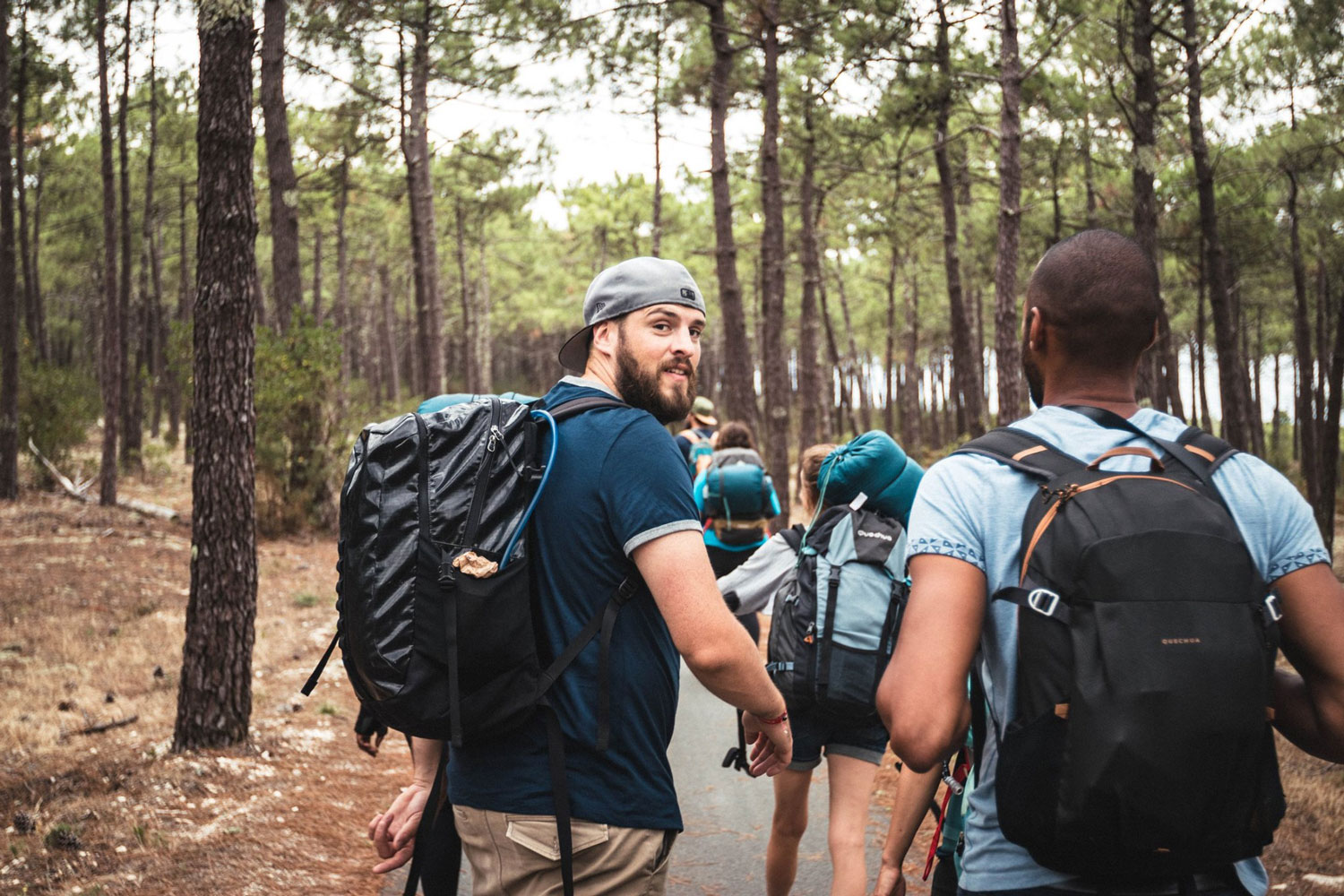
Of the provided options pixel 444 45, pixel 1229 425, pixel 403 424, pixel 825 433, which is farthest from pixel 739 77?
pixel 403 424

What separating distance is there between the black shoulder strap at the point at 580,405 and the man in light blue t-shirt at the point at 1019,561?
74cm

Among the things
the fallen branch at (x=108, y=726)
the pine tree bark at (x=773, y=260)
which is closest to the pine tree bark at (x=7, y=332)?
the pine tree bark at (x=773, y=260)

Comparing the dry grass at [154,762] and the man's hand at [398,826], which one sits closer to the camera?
the man's hand at [398,826]

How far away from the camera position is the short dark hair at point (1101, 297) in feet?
6.16

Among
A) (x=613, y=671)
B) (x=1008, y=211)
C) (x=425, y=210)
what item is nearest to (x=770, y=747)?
(x=613, y=671)

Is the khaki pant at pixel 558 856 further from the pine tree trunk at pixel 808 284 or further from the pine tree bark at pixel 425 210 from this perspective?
the pine tree trunk at pixel 808 284

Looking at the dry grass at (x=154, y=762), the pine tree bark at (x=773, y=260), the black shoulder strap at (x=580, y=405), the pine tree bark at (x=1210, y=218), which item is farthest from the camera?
the pine tree bark at (x=773, y=260)

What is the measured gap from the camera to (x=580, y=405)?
2303 mm

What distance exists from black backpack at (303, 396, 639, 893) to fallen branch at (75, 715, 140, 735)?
17.3ft

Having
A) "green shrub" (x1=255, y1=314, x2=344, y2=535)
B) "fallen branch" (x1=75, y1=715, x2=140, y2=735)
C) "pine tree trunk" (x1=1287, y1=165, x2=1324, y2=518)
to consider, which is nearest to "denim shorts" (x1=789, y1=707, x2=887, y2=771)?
"fallen branch" (x1=75, y1=715, x2=140, y2=735)

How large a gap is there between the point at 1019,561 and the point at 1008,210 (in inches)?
401

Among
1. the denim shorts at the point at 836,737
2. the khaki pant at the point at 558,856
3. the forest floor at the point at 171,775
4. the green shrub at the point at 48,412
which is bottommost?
the forest floor at the point at 171,775

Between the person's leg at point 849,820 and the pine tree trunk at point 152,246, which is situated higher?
the pine tree trunk at point 152,246

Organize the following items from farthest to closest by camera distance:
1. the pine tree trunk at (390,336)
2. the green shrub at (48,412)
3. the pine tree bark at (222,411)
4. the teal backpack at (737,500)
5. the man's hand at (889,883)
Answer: the pine tree trunk at (390,336), the green shrub at (48,412), the teal backpack at (737,500), the pine tree bark at (222,411), the man's hand at (889,883)
